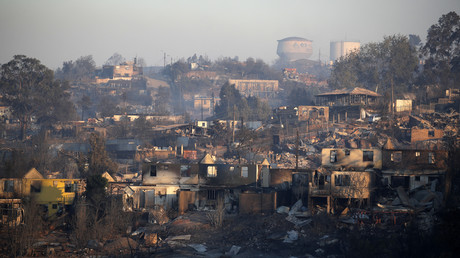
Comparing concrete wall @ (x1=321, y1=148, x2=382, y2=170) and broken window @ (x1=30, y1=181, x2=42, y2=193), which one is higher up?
concrete wall @ (x1=321, y1=148, x2=382, y2=170)

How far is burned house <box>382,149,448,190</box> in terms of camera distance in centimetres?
2667

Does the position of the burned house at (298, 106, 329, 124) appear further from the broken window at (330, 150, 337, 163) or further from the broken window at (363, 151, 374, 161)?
the broken window at (363, 151, 374, 161)

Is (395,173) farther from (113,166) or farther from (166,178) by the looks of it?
(113,166)

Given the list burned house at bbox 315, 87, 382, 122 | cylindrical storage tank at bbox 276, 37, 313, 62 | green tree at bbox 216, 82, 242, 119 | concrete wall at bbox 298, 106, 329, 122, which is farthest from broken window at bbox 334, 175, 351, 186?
cylindrical storage tank at bbox 276, 37, 313, 62

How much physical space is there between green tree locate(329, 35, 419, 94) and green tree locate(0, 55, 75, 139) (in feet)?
91.7

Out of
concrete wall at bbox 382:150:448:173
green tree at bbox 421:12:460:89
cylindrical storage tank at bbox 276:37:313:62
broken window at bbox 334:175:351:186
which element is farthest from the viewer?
cylindrical storage tank at bbox 276:37:313:62

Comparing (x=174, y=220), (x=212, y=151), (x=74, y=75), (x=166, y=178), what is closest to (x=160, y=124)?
(x=212, y=151)

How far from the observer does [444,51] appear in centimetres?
5441

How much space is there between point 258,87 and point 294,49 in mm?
75933

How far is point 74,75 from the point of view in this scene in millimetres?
93062

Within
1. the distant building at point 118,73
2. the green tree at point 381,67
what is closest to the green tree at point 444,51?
the green tree at point 381,67

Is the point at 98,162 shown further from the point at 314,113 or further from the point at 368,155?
the point at 314,113

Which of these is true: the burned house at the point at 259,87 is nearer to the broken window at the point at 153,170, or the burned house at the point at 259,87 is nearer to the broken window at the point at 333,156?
the broken window at the point at 153,170

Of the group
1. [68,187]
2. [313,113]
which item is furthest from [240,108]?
[68,187]
